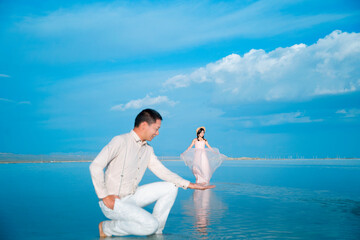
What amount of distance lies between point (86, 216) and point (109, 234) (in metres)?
2.02

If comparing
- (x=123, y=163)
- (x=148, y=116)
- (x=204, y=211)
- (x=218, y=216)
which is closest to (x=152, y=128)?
(x=148, y=116)

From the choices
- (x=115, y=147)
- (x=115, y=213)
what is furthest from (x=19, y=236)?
(x=115, y=147)

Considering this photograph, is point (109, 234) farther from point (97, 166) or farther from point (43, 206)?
point (43, 206)

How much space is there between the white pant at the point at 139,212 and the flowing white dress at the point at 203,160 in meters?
7.76

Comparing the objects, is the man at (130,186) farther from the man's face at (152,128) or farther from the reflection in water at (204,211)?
the reflection in water at (204,211)

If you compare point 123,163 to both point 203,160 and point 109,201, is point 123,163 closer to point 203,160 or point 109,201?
point 109,201

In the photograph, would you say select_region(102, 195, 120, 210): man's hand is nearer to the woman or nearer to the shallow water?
the shallow water

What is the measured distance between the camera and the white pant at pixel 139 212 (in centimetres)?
471

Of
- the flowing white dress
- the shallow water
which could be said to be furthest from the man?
the flowing white dress

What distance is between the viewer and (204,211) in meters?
7.44

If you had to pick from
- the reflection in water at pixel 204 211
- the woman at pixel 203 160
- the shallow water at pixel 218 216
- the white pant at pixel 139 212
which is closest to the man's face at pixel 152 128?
the white pant at pixel 139 212

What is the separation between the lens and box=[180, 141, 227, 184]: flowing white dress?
1291 centimetres

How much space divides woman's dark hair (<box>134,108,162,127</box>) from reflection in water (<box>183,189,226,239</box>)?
1.69 meters

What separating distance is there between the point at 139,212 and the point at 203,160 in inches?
331
